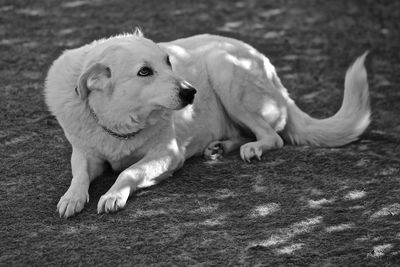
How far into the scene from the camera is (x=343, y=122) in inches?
232

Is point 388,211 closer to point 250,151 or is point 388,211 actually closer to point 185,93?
point 250,151

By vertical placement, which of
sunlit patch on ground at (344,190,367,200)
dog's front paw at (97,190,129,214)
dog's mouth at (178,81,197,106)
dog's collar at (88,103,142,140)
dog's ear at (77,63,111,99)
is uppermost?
dog's ear at (77,63,111,99)

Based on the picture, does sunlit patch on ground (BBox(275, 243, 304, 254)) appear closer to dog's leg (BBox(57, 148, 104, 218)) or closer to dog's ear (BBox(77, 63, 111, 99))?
dog's leg (BBox(57, 148, 104, 218))

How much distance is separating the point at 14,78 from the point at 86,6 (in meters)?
2.04

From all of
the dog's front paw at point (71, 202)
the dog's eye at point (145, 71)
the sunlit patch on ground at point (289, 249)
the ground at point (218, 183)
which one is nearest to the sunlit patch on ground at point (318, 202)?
the ground at point (218, 183)

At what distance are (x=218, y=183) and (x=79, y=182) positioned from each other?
40.4 inches

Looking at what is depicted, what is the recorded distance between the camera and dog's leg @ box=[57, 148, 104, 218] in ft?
15.0

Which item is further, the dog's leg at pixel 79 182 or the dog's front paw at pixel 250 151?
the dog's front paw at pixel 250 151

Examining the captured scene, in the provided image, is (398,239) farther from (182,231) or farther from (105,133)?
(105,133)

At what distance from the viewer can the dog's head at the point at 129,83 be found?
4684mm

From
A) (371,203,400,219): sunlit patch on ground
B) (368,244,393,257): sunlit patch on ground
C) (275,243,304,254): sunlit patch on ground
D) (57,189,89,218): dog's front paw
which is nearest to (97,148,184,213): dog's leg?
(57,189,89,218): dog's front paw

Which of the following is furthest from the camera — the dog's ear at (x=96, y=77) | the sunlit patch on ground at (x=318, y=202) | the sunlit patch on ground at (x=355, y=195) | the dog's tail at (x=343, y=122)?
the dog's tail at (x=343, y=122)

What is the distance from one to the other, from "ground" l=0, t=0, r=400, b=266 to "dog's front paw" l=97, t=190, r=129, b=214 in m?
0.06

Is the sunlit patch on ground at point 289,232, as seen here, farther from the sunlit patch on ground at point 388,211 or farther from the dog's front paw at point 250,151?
the dog's front paw at point 250,151
